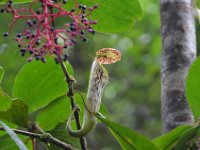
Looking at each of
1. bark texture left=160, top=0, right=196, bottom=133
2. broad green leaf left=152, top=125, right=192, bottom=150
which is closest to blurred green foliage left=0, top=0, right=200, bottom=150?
bark texture left=160, top=0, right=196, bottom=133

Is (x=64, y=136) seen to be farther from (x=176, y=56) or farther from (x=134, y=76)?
(x=134, y=76)

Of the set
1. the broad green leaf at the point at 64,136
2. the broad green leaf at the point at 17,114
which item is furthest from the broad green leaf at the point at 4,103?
the broad green leaf at the point at 64,136

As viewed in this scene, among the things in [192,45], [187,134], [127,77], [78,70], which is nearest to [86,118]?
[187,134]

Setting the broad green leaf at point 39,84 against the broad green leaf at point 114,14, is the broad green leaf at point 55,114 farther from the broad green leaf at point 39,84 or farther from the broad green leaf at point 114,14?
the broad green leaf at point 114,14

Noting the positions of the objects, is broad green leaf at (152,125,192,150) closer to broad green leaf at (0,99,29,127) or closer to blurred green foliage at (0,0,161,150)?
broad green leaf at (0,99,29,127)

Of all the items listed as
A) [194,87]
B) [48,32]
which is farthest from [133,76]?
[48,32]

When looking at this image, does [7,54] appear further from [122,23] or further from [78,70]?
[122,23]
